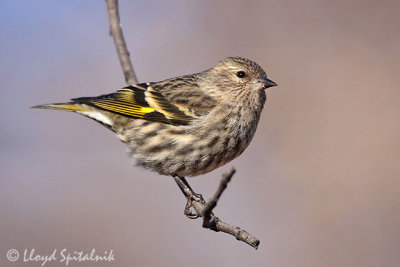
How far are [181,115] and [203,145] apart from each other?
13.2 inches

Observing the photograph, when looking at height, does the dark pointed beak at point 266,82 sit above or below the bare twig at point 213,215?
above

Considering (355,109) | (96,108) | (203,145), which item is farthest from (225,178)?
(355,109)

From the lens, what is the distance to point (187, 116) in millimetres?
4770

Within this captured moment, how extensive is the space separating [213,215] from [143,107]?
54.4 inches

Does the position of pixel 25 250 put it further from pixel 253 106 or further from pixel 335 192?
pixel 335 192

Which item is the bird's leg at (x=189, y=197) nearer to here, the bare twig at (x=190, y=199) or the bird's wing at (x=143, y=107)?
the bare twig at (x=190, y=199)

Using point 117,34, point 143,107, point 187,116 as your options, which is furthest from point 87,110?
point 187,116

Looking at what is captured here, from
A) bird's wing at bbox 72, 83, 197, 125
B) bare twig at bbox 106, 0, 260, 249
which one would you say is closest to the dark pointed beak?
bird's wing at bbox 72, 83, 197, 125

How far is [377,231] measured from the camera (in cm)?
600

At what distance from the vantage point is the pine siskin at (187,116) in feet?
15.0

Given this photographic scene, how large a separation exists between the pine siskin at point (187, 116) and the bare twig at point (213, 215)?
0.20 m

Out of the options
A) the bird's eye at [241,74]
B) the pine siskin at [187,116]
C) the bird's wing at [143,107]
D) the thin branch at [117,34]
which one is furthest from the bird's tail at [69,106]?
the bird's eye at [241,74]

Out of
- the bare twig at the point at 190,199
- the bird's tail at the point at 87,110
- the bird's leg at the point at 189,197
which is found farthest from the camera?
the bird's tail at the point at 87,110

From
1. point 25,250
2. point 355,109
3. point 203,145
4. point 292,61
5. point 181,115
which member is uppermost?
point 292,61
